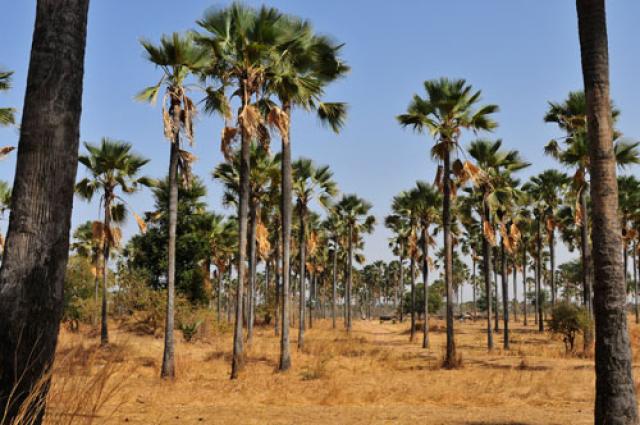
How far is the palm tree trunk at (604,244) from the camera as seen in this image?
25.0 ft

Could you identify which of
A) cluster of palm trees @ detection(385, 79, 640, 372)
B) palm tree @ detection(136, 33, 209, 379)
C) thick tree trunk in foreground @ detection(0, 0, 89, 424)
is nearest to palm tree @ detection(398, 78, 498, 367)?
cluster of palm trees @ detection(385, 79, 640, 372)

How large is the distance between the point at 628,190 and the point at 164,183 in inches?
1269

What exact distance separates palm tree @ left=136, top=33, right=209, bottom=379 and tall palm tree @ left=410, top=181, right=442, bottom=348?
2206 cm

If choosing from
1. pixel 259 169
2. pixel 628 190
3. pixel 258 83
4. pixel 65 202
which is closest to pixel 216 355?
pixel 259 169

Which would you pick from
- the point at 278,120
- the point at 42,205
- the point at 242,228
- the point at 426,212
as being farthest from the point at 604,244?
the point at 426,212

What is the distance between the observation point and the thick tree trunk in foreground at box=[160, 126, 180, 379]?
18266mm

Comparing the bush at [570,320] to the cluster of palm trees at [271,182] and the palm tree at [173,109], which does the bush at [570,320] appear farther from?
the palm tree at [173,109]

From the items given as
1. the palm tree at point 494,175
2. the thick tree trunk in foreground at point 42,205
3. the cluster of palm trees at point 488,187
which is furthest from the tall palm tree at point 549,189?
the thick tree trunk in foreground at point 42,205

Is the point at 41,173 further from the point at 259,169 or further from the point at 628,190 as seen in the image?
the point at 628,190

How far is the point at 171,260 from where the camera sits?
18.7 m

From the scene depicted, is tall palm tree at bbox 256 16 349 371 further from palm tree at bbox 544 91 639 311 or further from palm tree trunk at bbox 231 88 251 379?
palm tree at bbox 544 91 639 311

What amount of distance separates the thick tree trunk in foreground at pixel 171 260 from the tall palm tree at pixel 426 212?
72.1 feet

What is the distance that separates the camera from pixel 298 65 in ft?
68.2

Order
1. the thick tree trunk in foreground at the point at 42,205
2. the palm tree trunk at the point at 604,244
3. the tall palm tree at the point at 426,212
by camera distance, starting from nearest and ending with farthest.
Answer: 1. the thick tree trunk in foreground at the point at 42,205
2. the palm tree trunk at the point at 604,244
3. the tall palm tree at the point at 426,212
